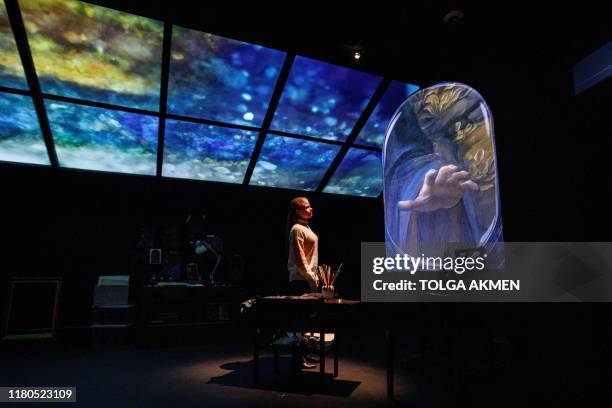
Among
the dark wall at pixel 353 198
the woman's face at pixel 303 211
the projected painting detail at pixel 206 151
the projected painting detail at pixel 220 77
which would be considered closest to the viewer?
the dark wall at pixel 353 198

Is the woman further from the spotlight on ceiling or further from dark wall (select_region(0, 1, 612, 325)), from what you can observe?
the spotlight on ceiling

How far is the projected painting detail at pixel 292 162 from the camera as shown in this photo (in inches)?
223

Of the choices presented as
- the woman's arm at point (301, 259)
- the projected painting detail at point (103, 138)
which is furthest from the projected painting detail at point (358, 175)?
the projected painting detail at point (103, 138)

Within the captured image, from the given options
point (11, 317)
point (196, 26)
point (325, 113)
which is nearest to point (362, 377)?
point (325, 113)

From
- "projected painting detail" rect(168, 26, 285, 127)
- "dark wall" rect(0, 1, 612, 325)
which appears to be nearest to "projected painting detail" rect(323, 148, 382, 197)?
"dark wall" rect(0, 1, 612, 325)

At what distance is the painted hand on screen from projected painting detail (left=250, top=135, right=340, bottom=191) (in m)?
1.80

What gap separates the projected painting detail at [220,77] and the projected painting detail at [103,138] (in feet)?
2.13

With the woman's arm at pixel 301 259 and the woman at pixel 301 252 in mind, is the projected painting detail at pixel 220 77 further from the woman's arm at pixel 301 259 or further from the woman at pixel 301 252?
the woman's arm at pixel 301 259

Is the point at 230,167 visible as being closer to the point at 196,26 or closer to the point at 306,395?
the point at 196,26

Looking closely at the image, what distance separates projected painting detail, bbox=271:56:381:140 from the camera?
480 cm

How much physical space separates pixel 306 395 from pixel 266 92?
3.76 metres

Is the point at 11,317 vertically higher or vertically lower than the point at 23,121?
lower

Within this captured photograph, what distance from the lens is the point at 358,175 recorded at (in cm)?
649

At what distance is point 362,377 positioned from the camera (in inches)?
132
